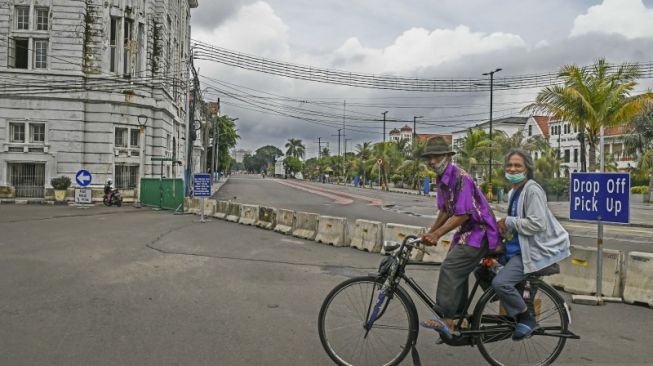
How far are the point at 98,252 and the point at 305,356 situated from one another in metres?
7.40

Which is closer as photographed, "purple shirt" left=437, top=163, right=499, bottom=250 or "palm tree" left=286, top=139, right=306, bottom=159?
"purple shirt" left=437, top=163, right=499, bottom=250

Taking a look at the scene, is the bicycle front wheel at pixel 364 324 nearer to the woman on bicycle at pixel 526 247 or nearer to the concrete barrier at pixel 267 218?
the woman on bicycle at pixel 526 247

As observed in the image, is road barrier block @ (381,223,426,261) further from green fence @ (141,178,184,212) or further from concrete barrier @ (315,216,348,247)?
green fence @ (141,178,184,212)

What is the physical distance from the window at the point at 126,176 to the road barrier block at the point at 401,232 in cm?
2205

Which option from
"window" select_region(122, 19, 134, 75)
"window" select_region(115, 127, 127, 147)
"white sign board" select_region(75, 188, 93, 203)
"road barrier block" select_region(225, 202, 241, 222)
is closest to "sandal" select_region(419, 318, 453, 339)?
"road barrier block" select_region(225, 202, 241, 222)

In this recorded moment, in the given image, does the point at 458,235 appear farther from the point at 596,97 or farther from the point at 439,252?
the point at 596,97

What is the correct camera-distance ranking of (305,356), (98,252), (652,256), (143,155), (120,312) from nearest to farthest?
(305,356), (120,312), (652,256), (98,252), (143,155)

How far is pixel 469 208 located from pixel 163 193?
70.7 ft

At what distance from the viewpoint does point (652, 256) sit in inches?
274

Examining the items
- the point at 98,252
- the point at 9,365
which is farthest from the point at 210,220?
the point at 9,365

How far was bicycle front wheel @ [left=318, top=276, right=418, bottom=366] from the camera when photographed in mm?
4168

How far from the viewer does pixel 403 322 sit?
165 inches

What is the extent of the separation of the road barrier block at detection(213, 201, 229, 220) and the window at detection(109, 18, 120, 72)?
14.0m

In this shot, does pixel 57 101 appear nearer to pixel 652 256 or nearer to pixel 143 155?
pixel 143 155
